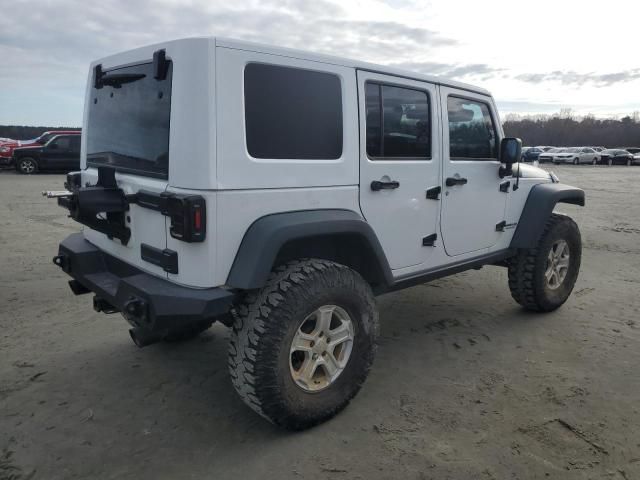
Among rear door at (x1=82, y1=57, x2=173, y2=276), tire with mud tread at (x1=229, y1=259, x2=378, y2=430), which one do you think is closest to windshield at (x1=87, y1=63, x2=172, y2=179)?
rear door at (x1=82, y1=57, x2=173, y2=276)

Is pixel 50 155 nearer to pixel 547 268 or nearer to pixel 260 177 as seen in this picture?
pixel 547 268

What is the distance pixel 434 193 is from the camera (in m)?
3.57

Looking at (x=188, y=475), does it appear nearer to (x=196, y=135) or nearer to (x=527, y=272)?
(x=196, y=135)

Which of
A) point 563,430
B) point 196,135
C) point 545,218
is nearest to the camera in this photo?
point 196,135

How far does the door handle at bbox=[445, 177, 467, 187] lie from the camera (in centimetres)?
367

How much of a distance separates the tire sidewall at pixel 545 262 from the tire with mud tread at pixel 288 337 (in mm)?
2314

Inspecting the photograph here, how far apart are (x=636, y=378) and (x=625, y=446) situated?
97 centimetres

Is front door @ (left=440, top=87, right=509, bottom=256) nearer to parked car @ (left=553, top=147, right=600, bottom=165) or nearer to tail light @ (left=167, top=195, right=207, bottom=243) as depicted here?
tail light @ (left=167, top=195, right=207, bottom=243)

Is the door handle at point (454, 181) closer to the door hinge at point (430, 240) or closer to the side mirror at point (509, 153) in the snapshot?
the door hinge at point (430, 240)

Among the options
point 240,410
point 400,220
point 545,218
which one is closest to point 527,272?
point 545,218

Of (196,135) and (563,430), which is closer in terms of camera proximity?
(196,135)

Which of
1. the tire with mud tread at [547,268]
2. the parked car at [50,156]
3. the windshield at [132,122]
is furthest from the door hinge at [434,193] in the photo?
the parked car at [50,156]

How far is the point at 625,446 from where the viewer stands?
2.72m

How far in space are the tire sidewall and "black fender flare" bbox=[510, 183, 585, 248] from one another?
15 centimetres
